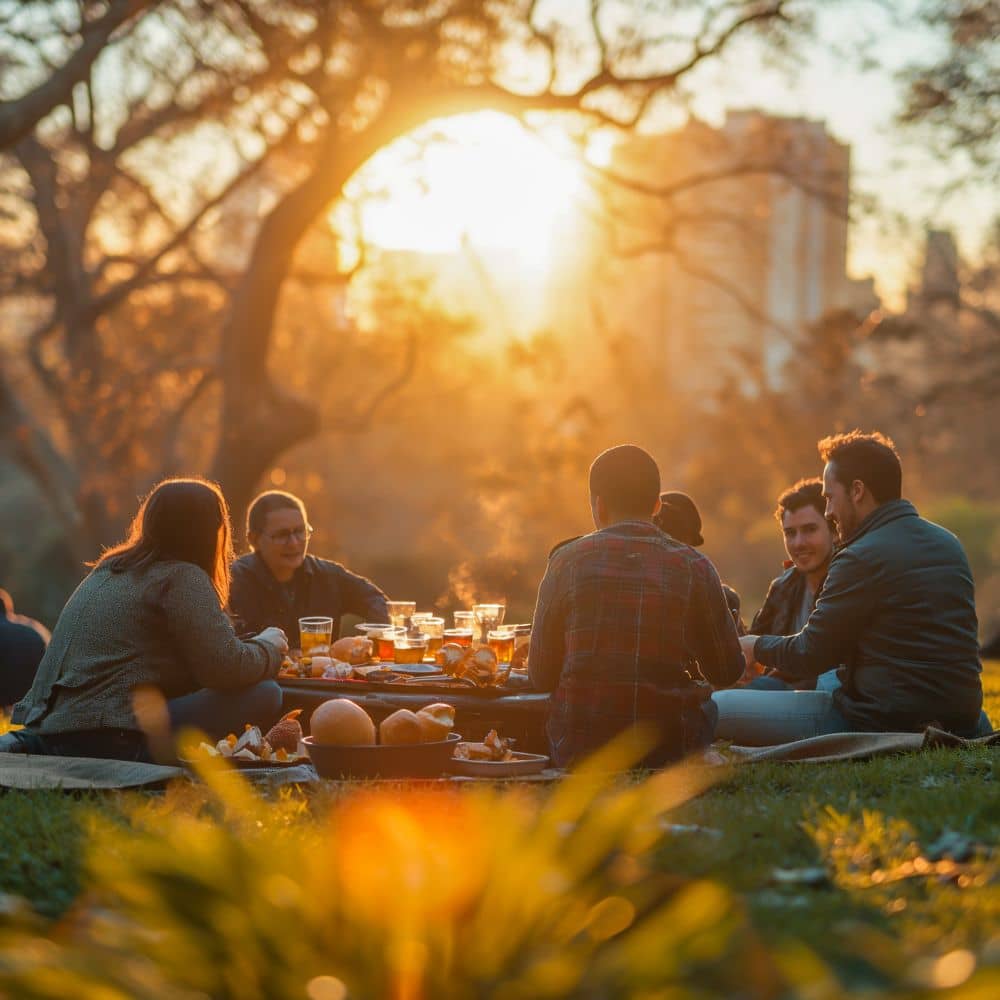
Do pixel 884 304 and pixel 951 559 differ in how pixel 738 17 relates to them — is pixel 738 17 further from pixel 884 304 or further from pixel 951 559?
pixel 951 559

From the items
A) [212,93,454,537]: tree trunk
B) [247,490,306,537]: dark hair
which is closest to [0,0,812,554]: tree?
[212,93,454,537]: tree trunk

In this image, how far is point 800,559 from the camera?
7484 millimetres

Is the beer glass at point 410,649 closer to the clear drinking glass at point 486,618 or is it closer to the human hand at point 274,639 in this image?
the clear drinking glass at point 486,618

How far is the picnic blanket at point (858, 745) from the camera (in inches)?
248

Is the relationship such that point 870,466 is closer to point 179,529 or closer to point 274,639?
A: point 274,639

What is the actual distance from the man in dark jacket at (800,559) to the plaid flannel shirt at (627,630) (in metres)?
1.52

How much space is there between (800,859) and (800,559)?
3.32 meters

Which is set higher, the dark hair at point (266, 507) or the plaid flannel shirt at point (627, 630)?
the dark hair at point (266, 507)

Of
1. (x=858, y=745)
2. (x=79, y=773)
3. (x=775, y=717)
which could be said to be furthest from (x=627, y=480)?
(x=79, y=773)

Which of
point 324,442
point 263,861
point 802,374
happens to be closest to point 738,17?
point 263,861

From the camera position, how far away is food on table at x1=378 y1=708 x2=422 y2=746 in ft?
18.6

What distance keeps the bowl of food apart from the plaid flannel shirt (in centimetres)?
57

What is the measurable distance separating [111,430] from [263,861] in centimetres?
1739

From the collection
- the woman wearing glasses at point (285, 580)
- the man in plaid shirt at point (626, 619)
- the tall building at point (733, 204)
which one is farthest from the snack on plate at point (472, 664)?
the tall building at point (733, 204)
